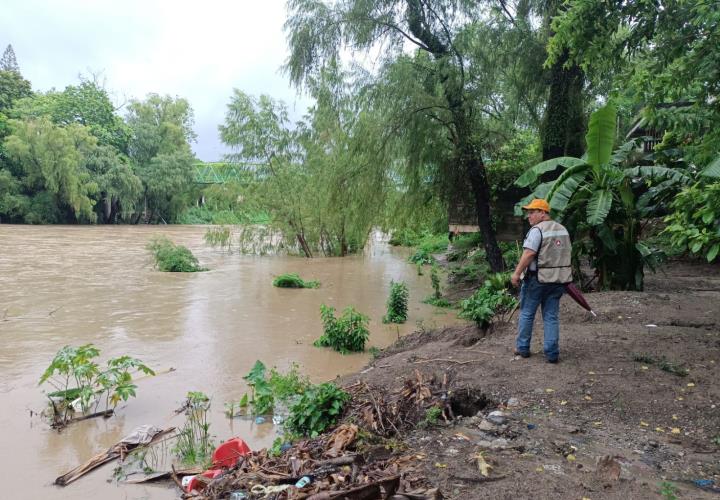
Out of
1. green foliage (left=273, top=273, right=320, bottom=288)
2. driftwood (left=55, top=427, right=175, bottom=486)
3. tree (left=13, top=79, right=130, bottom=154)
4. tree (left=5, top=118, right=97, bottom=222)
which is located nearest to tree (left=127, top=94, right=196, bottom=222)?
tree (left=13, top=79, right=130, bottom=154)

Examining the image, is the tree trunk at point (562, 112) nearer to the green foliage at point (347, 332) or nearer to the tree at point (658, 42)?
the green foliage at point (347, 332)

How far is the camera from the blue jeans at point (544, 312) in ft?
18.7

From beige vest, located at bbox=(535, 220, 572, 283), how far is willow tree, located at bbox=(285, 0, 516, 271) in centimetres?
738

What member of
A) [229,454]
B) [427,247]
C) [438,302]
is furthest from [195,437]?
[427,247]

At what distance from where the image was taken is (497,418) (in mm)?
4301

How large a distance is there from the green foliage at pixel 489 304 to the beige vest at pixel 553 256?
2.42 meters

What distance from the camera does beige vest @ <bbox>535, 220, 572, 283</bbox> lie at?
5703 millimetres

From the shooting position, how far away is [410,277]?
2014 centimetres

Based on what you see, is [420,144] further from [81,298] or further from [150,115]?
[150,115]

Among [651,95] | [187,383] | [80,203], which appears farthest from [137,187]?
[651,95]

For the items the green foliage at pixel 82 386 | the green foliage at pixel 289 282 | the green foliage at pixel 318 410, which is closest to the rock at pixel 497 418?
the green foliage at pixel 318 410

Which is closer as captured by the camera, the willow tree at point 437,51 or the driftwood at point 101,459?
the driftwood at point 101,459

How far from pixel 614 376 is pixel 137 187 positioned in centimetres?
4343

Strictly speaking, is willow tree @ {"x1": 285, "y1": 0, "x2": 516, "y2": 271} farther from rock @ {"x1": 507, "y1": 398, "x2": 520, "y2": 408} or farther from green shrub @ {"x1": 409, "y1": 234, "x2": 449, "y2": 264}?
green shrub @ {"x1": 409, "y1": 234, "x2": 449, "y2": 264}
